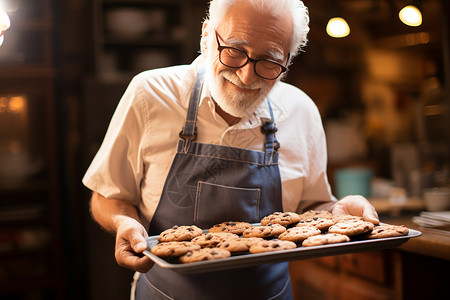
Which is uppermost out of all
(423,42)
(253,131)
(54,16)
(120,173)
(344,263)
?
(54,16)

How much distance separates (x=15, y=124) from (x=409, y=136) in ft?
11.7

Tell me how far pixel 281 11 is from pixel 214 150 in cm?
49

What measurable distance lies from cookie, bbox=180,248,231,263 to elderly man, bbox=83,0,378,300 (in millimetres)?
286

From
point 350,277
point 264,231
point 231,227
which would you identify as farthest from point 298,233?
point 350,277

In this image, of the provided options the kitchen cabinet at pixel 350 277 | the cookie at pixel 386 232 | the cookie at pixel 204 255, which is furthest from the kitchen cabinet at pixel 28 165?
the cookie at pixel 386 232

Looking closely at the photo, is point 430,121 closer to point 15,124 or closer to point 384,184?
point 384,184

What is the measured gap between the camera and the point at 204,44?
5.12ft

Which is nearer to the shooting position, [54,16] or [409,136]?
[54,16]

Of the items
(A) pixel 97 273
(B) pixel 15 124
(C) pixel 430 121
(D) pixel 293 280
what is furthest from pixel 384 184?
(B) pixel 15 124

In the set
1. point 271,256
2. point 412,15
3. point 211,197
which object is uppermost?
point 412,15

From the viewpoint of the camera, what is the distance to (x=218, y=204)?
1521mm

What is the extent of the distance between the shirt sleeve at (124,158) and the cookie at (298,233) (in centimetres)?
53

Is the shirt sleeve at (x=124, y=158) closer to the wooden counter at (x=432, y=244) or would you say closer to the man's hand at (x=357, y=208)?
the man's hand at (x=357, y=208)

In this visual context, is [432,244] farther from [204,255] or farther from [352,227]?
[204,255]
